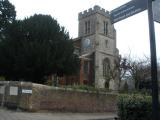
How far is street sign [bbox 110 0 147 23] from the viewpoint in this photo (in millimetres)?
6652

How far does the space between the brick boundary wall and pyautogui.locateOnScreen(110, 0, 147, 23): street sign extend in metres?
14.4

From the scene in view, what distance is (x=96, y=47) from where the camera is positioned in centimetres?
6038

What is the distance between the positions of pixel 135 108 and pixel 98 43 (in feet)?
166

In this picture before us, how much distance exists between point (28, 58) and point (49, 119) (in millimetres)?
15815

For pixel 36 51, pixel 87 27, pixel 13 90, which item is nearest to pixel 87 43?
pixel 87 27

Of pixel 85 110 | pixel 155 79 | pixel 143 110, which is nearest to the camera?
pixel 155 79

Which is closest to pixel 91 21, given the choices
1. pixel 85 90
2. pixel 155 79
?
→ pixel 85 90

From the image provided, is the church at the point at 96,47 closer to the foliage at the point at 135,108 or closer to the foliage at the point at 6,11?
the foliage at the point at 6,11

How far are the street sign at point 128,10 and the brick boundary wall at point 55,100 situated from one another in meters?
14.4

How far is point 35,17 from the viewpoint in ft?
122

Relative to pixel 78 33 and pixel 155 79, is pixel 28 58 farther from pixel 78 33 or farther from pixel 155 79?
pixel 78 33

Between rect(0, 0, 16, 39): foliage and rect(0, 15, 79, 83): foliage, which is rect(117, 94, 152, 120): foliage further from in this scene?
rect(0, 0, 16, 39): foliage

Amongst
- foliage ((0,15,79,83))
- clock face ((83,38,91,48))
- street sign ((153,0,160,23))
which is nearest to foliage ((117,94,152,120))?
street sign ((153,0,160,23))

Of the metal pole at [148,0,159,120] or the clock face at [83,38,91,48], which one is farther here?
the clock face at [83,38,91,48]
